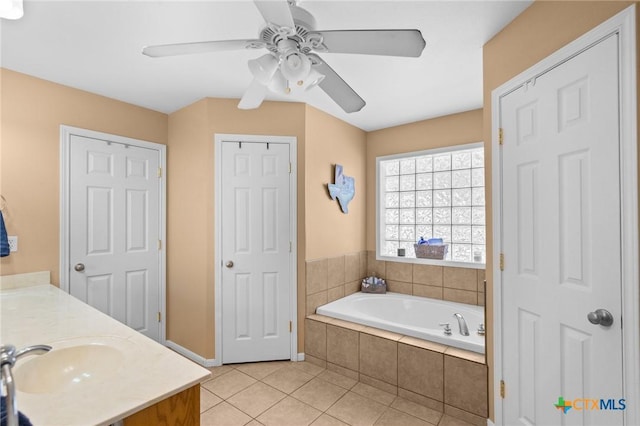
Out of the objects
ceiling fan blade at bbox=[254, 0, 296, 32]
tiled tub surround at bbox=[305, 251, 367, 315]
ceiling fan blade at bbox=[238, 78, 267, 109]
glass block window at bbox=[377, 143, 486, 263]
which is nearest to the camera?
ceiling fan blade at bbox=[254, 0, 296, 32]

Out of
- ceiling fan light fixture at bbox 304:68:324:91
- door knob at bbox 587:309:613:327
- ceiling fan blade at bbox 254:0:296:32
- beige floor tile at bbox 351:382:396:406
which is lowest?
beige floor tile at bbox 351:382:396:406

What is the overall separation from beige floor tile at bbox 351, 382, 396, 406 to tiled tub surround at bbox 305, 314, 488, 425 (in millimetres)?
33

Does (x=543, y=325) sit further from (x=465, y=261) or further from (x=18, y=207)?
(x=18, y=207)

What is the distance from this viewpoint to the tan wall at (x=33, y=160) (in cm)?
222

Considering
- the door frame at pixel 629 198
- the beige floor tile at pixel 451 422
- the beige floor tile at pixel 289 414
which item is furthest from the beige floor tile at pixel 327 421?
the door frame at pixel 629 198

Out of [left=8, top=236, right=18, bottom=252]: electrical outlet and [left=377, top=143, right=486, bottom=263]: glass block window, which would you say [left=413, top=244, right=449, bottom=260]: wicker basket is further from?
[left=8, top=236, right=18, bottom=252]: electrical outlet

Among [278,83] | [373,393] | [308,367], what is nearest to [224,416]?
[308,367]

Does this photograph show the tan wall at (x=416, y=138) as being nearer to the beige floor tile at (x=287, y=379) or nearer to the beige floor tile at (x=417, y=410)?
the beige floor tile at (x=287, y=379)

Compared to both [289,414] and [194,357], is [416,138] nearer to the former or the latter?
[289,414]

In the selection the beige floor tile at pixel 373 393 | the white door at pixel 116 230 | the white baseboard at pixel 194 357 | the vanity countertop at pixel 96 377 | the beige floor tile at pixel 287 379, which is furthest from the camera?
the white baseboard at pixel 194 357

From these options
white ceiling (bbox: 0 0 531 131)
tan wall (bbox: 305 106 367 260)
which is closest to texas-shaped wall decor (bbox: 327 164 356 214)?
tan wall (bbox: 305 106 367 260)

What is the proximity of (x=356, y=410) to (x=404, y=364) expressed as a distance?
0.47 m

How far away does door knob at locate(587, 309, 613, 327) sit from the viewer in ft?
3.97

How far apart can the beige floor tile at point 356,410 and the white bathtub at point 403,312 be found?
21.8 inches
